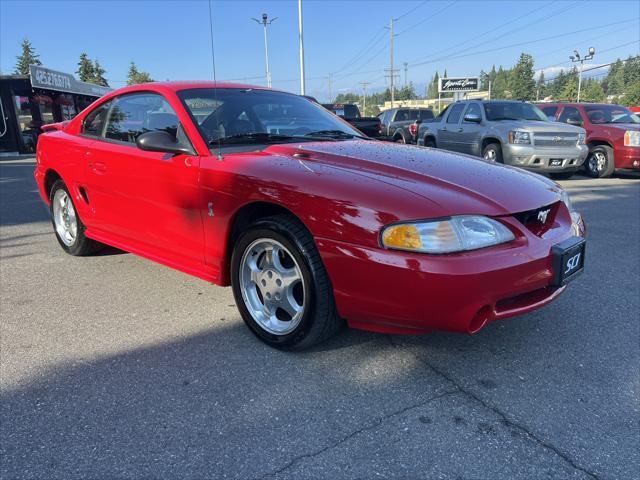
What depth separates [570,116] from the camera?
38.5 ft

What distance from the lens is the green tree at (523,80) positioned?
99.8 m

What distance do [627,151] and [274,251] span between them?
10339 millimetres

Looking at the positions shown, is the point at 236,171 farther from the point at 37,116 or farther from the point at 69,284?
the point at 37,116

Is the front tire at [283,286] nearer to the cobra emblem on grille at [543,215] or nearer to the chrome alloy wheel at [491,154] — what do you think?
the cobra emblem on grille at [543,215]

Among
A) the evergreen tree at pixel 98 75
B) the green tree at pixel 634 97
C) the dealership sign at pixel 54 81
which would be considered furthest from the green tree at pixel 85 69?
the green tree at pixel 634 97

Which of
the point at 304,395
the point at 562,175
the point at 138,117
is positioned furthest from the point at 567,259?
the point at 562,175

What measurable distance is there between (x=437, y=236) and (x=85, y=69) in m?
72.8

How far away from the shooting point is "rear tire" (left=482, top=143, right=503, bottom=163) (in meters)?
9.88

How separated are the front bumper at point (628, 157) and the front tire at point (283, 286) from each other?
404 inches

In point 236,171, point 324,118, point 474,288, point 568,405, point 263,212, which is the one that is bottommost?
point 568,405

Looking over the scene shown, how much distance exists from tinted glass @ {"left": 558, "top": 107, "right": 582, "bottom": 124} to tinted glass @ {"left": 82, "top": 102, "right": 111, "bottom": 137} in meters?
10.8

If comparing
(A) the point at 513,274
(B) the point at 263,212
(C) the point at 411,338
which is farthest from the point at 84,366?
(A) the point at 513,274

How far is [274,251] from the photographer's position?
2795mm

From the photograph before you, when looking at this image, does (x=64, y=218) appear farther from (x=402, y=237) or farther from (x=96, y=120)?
(x=402, y=237)
